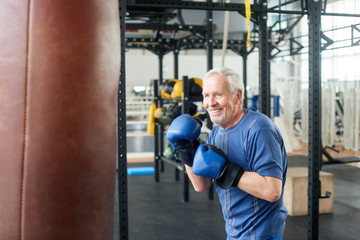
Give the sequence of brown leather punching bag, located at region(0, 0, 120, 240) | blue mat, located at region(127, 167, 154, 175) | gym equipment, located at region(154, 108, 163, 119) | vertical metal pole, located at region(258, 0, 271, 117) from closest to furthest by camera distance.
→ brown leather punching bag, located at region(0, 0, 120, 240), vertical metal pole, located at region(258, 0, 271, 117), gym equipment, located at region(154, 108, 163, 119), blue mat, located at region(127, 167, 154, 175)

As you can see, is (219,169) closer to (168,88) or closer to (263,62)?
(263,62)

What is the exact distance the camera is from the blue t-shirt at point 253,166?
168cm

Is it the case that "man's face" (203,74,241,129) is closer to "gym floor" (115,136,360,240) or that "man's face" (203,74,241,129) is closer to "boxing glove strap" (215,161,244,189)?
"boxing glove strap" (215,161,244,189)

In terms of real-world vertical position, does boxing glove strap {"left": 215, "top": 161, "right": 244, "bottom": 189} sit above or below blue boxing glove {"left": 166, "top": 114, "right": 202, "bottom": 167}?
below

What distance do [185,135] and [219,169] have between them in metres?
0.30

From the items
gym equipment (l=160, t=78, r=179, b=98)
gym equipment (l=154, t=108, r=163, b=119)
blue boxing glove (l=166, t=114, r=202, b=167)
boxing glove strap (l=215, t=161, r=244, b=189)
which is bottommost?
boxing glove strap (l=215, t=161, r=244, b=189)

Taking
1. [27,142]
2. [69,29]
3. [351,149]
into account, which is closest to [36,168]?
[27,142]

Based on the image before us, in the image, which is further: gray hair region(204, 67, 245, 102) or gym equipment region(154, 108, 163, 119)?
gym equipment region(154, 108, 163, 119)

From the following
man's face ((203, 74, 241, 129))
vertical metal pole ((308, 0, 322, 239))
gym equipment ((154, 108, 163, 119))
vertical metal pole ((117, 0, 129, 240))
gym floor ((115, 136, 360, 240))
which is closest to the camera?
man's face ((203, 74, 241, 129))

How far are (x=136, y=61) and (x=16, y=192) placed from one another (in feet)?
65.7

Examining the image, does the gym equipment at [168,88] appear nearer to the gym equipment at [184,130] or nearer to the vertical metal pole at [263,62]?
the vertical metal pole at [263,62]

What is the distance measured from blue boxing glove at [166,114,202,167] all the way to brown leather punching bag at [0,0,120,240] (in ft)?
3.39

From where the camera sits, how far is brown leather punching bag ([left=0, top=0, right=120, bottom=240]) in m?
0.84

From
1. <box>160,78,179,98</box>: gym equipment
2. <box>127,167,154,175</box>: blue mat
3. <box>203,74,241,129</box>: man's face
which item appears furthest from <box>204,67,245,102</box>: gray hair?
<box>127,167,154,175</box>: blue mat
